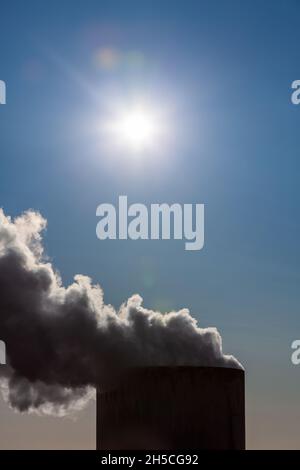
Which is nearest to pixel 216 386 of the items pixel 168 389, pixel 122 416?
pixel 168 389

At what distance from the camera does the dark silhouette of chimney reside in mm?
23000

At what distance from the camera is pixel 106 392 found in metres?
24.7

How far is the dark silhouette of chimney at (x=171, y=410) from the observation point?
23.0 m

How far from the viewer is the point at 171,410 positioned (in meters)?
23.0

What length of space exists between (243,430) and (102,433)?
15.7ft
